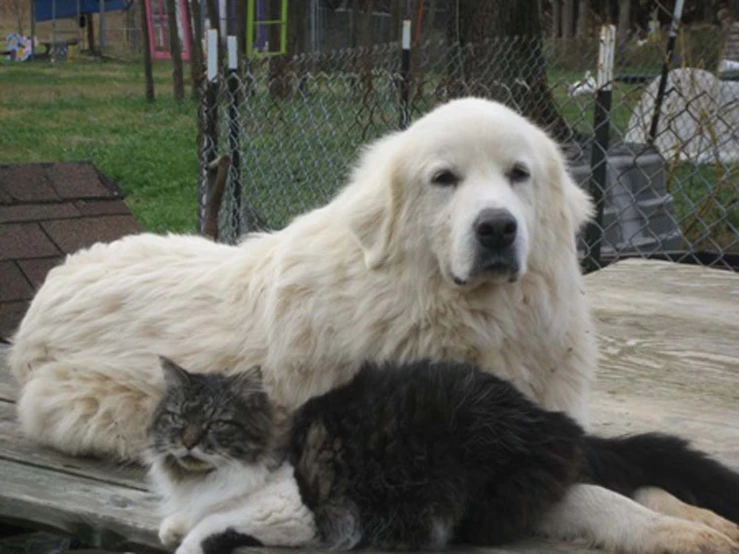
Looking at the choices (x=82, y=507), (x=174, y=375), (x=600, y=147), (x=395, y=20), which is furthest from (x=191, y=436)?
(x=395, y=20)

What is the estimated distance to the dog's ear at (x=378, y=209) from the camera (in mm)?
3219

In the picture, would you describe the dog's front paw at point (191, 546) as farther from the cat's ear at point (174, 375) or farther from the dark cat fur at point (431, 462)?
the cat's ear at point (174, 375)

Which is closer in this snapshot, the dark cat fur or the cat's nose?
the dark cat fur

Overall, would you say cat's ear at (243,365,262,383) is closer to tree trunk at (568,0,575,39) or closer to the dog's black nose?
the dog's black nose

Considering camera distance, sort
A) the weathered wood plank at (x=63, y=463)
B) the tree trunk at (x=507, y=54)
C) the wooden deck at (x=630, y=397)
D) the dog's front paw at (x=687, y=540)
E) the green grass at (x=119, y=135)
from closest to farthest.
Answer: the dog's front paw at (x=687, y=540) < the wooden deck at (x=630, y=397) < the weathered wood plank at (x=63, y=463) < the tree trunk at (x=507, y=54) < the green grass at (x=119, y=135)

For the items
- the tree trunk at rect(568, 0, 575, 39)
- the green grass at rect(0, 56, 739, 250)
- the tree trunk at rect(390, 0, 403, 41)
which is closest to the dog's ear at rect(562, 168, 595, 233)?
the green grass at rect(0, 56, 739, 250)

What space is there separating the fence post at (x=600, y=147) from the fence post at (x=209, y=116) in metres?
2.41

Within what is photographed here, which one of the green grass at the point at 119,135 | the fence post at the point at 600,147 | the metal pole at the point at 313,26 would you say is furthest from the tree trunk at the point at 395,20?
the fence post at the point at 600,147

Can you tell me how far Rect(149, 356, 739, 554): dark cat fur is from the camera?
2607 mm

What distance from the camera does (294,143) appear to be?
28.1 ft

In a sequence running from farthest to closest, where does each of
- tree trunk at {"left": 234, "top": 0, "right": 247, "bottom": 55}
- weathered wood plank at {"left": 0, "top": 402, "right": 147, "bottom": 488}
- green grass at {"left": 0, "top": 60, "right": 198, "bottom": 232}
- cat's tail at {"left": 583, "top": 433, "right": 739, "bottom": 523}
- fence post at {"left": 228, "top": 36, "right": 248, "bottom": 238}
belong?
1. tree trunk at {"left": 234, "top": 0, "right": 247, "bottom": 55}
2. green grass at {"left": 0, "top": 60, "right": 198, "bottom": 232}
3. fence post at {"left": 228, "top": 36, "right": 248, "bottom": 238}
4. weathered wood plank at {"left": 0, "top": 402, "right": 147, "bottom": 488}
5. cat's tail at {"left": 583, "top": 433, "right": 739, "bottom": 523}

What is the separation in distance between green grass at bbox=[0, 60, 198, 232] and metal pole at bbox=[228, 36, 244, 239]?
235cm

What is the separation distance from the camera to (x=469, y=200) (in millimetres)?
3100

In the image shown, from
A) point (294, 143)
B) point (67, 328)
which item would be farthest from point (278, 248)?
point (294, 143)
